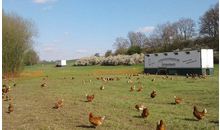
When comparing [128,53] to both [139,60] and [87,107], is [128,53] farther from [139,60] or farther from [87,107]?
[87,107]

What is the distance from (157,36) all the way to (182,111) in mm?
64813

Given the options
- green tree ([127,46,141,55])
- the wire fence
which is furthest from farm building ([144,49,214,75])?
green tree ([127,46,141,55])

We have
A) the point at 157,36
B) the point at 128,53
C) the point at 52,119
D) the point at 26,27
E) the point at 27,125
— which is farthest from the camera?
the point at 128,53

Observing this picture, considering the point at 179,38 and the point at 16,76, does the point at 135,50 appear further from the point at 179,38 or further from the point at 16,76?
the point at 16,76

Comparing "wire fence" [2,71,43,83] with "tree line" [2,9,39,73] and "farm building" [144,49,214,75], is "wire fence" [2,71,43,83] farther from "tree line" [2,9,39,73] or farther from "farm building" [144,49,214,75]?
"farm building" [144,49,214,75]

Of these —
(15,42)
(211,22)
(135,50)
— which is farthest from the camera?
(135,50)

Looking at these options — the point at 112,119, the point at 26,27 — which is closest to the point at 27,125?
the point at 112,119

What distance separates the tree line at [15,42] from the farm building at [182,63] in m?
22.3

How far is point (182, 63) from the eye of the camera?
112ft

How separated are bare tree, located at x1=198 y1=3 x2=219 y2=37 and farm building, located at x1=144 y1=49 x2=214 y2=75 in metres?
23.1

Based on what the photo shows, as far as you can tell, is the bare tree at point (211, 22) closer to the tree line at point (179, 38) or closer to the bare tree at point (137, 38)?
the tree line at point (179, 38)

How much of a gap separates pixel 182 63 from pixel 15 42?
87.0 ft

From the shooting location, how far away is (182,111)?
9719 millimetres

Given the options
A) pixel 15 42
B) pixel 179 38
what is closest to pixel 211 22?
pixel 179 38
